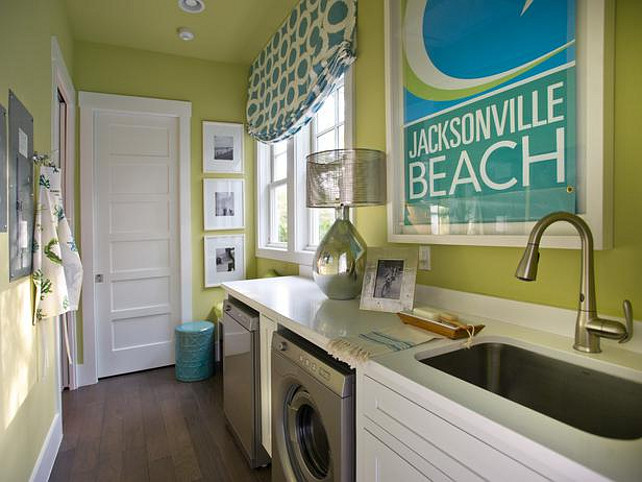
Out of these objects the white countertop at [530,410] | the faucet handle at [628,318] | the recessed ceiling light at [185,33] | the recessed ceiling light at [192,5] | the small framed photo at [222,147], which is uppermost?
the recessed ceiling light at [185,33]

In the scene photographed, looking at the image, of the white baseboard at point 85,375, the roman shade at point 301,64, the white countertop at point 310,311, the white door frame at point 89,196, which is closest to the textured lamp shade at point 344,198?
the white countertop at point 310,311

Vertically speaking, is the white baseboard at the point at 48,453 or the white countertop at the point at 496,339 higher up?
the white countertop at the point at 496,339

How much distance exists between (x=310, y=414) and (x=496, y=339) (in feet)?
2.50

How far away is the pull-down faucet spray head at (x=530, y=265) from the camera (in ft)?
3.03

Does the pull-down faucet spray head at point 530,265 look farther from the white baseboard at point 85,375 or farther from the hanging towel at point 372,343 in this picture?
the white baseboard at point 85,375

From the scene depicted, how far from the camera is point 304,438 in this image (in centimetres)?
148

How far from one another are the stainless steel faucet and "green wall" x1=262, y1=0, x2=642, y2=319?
0.12m

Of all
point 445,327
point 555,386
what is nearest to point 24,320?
point 445,327

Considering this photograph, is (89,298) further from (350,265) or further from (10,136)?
(350,265)

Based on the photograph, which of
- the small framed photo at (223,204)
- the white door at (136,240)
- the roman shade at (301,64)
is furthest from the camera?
the small framed photo at (223,204)

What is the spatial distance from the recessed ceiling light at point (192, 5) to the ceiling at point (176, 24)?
0.04 m

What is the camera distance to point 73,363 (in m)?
2.97

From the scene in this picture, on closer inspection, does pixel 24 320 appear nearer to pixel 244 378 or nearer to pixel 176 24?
pixel 244 378

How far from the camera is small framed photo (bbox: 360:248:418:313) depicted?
146 cm
